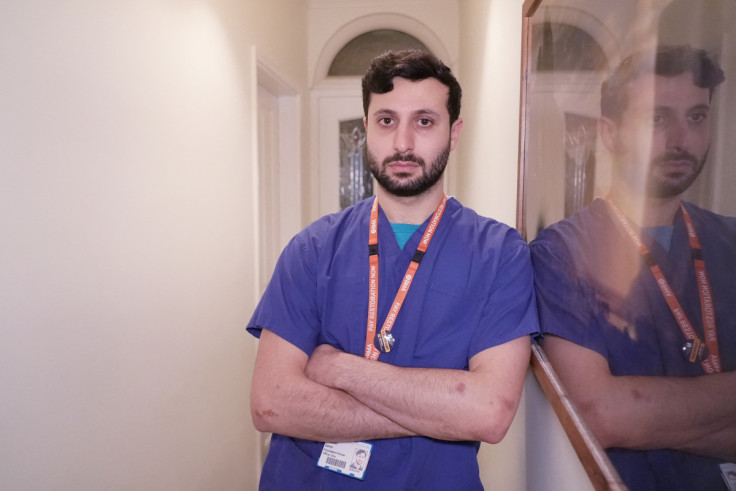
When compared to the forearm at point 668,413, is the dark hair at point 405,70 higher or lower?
higher

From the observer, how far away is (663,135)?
1.46 feet

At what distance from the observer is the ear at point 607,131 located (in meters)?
0.60

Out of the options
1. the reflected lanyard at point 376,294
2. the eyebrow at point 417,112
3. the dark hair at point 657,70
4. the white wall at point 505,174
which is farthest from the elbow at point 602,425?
the eyebrow at point 417,112

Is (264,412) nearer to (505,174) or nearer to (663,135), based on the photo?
(663,135)

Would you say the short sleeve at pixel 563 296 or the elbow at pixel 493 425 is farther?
the elbow at pixel 493 425

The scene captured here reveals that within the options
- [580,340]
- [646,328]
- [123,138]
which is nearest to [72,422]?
[123,138]

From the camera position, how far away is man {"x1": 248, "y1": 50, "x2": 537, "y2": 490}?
103 centimetres

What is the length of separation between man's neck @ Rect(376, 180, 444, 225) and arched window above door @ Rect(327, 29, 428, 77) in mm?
3223

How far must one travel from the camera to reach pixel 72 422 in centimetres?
127

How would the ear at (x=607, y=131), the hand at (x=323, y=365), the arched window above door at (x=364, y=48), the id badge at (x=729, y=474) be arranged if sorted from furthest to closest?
A: the arched window above door at (x=364, y=48) < the hand at (x=323, y=365) < the ear at (x=607, y=131) < the id badge at (x=729, y=474)

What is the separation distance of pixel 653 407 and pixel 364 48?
417 centimetres

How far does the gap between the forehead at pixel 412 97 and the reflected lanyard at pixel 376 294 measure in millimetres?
278

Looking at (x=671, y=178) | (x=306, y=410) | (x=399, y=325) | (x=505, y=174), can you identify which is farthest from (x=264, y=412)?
(x=505, y=174)

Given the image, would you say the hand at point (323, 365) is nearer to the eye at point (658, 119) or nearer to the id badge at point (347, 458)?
the id badge at point (347, 458)
